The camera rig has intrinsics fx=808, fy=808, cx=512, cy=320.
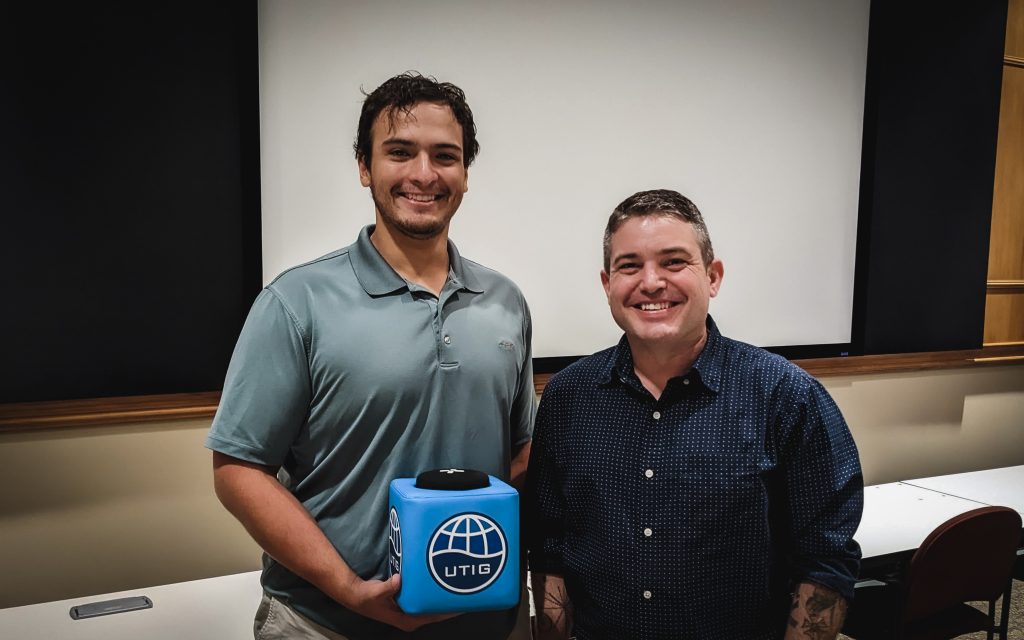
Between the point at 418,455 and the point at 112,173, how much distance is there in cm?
135

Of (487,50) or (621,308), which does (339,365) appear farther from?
(487,50)

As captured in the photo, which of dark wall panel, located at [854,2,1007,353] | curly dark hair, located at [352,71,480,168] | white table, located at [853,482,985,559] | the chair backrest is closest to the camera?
curly dark hair, located at [352,71,480,168]

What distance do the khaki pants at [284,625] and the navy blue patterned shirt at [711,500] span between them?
1.52 ft

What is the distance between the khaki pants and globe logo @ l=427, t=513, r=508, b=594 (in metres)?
0.31

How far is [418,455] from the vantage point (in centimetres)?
141

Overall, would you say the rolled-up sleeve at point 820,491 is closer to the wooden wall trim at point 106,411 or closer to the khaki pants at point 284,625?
the khaki pants at point 284,625

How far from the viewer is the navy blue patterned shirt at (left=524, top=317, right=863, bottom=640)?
138 centimetres

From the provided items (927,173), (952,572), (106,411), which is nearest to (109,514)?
(106,411)

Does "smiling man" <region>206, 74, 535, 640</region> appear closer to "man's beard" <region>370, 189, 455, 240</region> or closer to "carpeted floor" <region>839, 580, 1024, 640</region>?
"man's beard" <region>370, 189, 455, 240</region>

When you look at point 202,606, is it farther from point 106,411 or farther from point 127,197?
point 127,197

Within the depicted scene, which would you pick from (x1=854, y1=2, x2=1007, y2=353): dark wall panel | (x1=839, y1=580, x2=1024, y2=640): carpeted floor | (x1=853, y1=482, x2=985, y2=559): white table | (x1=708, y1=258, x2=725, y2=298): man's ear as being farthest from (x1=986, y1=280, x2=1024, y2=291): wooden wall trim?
(x1=708, y1=258, x2=725, y2=298): man's ear

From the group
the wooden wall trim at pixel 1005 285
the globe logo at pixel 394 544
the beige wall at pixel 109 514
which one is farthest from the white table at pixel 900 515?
the beige wall at pixel 109 514

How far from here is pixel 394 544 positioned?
4.25 ft

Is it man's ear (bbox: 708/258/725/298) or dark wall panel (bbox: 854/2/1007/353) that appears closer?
man's ear (bbox: 708/258/725/298)
